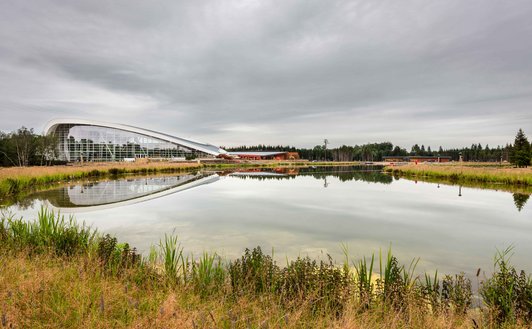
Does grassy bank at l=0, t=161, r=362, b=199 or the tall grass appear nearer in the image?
the tall grass

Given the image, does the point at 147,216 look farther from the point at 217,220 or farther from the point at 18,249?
the point at 18,249

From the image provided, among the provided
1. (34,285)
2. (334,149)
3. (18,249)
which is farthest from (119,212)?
(334,149)

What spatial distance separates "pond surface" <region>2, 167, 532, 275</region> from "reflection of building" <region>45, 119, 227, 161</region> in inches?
2261

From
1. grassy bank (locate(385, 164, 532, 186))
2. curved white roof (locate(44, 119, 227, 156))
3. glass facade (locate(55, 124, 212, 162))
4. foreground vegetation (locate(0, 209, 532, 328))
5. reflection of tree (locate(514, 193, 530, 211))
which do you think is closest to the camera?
foreground vegetation (locate(0, 209, 532, 328))

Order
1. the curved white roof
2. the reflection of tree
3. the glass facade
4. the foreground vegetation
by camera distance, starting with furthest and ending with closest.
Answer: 1. the curved white roof
2. the glass facade
3. the reflection of tree
4. the foreground vegetation

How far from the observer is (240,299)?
156 inches

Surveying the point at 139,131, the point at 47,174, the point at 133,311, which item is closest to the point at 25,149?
the point at 47,174

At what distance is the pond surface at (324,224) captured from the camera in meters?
7.27

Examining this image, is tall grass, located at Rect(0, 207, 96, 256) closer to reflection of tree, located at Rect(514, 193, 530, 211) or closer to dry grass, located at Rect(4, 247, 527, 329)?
dry grass, located at Rect(4, 247, 527, 329)

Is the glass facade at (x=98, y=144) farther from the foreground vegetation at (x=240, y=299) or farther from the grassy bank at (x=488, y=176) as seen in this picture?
the foreground vegetation at (x=240, y=299)

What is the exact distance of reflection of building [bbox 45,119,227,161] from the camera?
224 ft

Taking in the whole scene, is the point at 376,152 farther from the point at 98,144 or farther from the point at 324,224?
the point at 324,224

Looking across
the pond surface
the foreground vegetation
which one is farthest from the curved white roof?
the foreground vegetation

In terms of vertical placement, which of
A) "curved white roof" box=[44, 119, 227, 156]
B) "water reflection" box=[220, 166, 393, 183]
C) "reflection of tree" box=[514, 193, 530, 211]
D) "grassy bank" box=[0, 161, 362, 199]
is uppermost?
"curved white roof" box=[44, 119, 227, 156]
